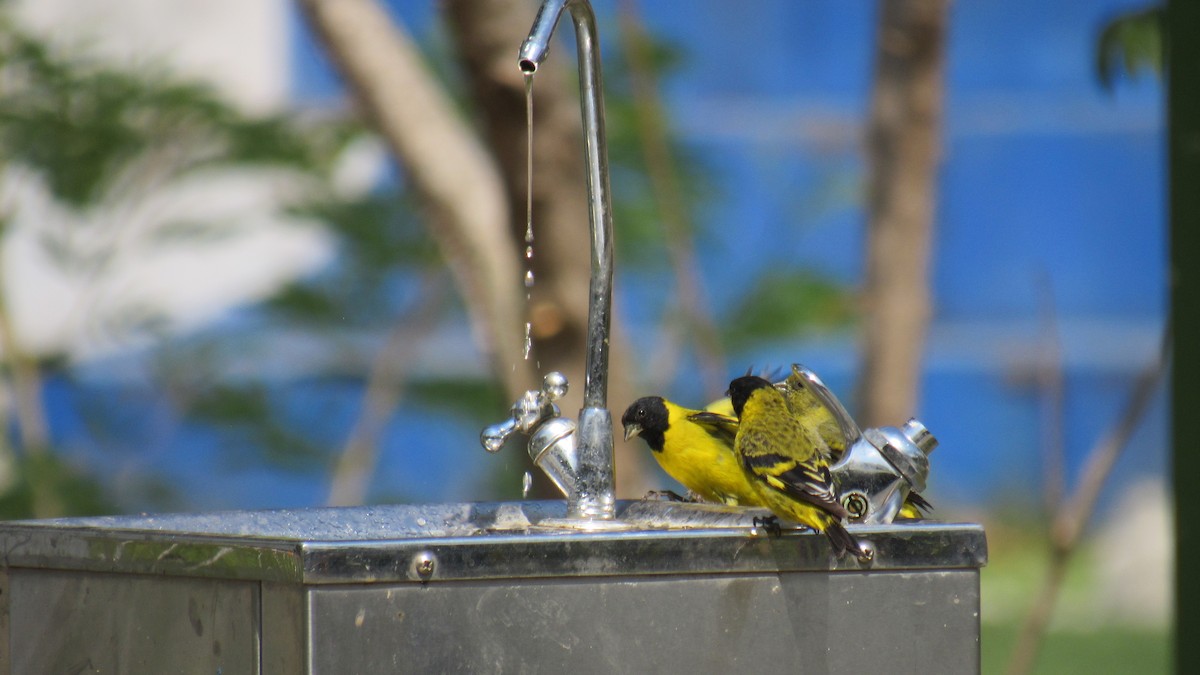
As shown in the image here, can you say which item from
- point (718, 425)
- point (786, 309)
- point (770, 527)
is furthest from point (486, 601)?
point (786, 309)

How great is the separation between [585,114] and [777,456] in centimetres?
65

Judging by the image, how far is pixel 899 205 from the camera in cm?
582

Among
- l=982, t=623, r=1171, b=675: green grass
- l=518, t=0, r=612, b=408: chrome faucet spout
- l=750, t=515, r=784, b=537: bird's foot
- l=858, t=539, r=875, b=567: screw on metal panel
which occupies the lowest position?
l=982, t=623, r=1171, b=675: green grass

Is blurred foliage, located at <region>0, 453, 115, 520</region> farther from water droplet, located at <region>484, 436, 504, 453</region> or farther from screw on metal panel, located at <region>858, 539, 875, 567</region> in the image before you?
screw on metal panel, located at <region>858, 539, 875, 567</region>

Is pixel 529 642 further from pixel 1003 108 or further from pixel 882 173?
pixel 1003 108

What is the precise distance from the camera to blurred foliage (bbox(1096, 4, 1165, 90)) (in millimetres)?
4789

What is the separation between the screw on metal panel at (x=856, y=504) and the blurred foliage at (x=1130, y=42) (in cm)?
273

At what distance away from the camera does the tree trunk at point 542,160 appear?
4738 mm

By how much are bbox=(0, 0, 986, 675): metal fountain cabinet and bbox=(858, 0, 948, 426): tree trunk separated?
339 centimetres

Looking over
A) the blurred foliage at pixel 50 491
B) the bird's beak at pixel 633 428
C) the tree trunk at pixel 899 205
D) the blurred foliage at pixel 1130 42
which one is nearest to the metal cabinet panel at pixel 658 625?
the bird's beak at pixel 633 428

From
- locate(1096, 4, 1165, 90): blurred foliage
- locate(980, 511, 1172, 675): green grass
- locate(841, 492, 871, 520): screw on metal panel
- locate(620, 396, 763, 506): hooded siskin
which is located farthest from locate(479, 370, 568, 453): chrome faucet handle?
locate(980, 511, 1172, 675): green grass

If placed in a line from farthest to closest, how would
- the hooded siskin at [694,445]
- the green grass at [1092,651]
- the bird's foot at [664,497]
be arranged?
the green grass at [1092,651], the hooded siskin at [694,445], the bird's foot at [664,497]

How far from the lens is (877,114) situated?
233 inches

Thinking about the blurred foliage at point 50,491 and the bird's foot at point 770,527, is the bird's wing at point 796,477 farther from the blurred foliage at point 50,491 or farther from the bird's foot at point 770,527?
the blurred foliage at point 50,491
